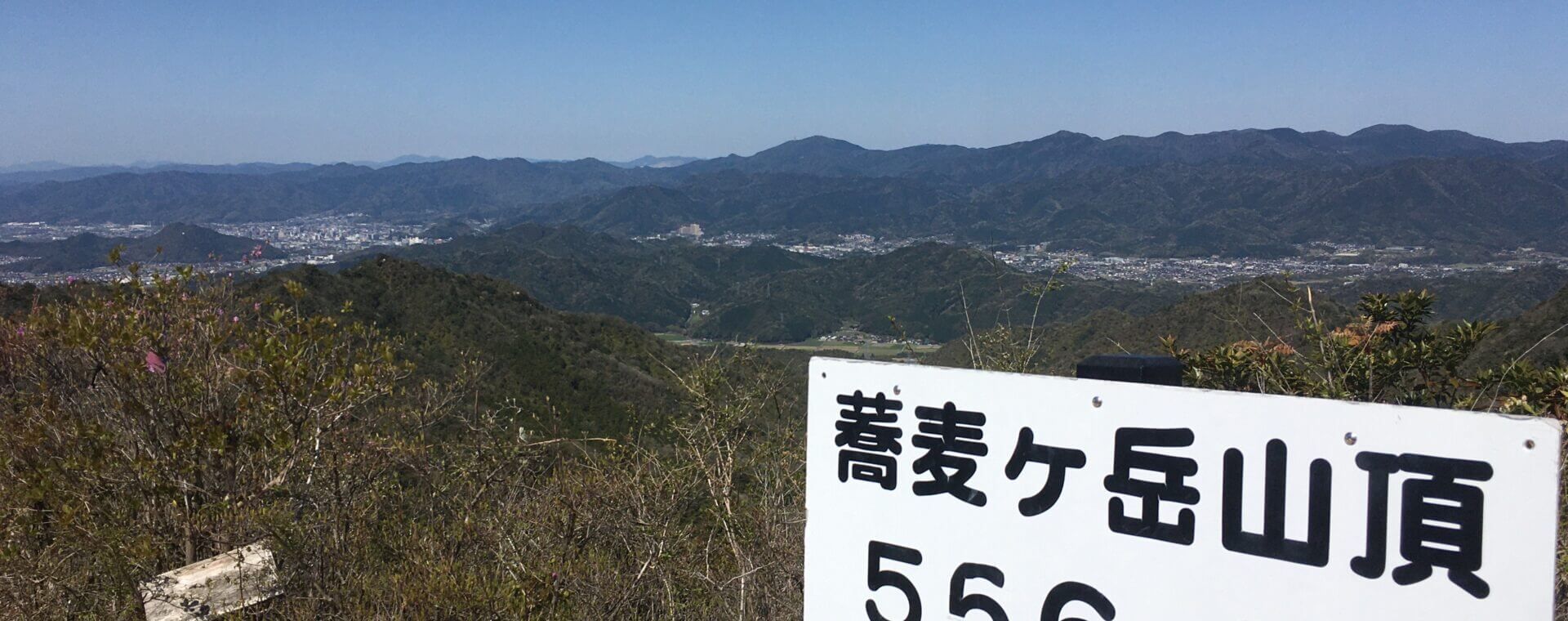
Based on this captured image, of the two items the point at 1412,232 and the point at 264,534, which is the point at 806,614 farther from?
the point at 1412,232

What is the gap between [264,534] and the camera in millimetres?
3971

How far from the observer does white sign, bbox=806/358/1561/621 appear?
122 cm

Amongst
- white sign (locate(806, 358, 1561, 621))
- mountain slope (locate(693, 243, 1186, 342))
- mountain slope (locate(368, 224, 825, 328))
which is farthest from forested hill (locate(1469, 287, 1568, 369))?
mountain slope (locate(368, 224, 825, 328))

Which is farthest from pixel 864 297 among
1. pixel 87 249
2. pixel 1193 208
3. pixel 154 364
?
pixel 1193 208

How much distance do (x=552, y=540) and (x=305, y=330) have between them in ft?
5.59

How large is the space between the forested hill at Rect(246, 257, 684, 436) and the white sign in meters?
19.5

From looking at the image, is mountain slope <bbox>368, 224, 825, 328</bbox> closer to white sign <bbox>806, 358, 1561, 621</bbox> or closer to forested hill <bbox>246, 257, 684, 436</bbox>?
forested hill <bbox>246, 257, 684, 436</bbox>

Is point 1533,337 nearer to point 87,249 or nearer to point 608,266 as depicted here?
point 87,249

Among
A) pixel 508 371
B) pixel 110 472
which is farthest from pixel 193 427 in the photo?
pixel 508 371

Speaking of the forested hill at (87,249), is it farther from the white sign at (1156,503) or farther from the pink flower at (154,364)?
the white sign at (1156,503)

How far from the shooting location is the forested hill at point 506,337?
2552 cm

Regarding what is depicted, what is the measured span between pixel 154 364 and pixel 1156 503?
15.2ft

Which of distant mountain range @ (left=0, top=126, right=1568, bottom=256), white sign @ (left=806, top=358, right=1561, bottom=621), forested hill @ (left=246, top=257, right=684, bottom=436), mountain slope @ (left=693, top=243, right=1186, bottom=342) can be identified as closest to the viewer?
white sign @ (left=806, top=358, right=1561, bottom=621)

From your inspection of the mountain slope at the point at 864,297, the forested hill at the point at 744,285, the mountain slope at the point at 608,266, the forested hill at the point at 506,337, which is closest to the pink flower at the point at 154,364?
the forested hill at the point at 506,337
